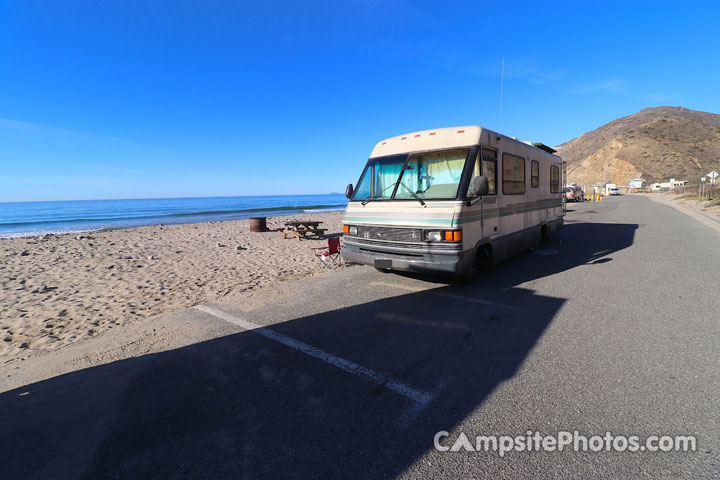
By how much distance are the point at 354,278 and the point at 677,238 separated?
1151cm

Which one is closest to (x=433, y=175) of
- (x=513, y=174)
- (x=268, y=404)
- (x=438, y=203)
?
(x=438, y=203)

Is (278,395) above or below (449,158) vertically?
below

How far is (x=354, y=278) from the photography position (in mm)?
7148

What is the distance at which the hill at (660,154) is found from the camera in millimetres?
85375

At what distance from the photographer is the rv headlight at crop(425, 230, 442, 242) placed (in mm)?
5457

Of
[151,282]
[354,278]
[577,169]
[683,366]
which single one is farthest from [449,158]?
[577,169]

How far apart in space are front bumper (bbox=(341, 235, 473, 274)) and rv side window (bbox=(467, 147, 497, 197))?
1.13 meters

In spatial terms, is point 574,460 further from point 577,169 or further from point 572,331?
point 577,169

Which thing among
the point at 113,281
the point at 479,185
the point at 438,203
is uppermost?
the point at 479,185

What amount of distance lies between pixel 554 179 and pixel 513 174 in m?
4.10

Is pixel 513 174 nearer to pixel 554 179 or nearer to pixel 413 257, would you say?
pixel 413 257

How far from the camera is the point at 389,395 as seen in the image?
2.94 meters

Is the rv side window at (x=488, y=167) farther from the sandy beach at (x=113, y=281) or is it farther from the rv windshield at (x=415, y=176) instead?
the sandy beach at (x=113, y=281)

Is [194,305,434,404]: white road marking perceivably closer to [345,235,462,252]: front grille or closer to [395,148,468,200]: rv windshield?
[345,235,462,252]: front grille
